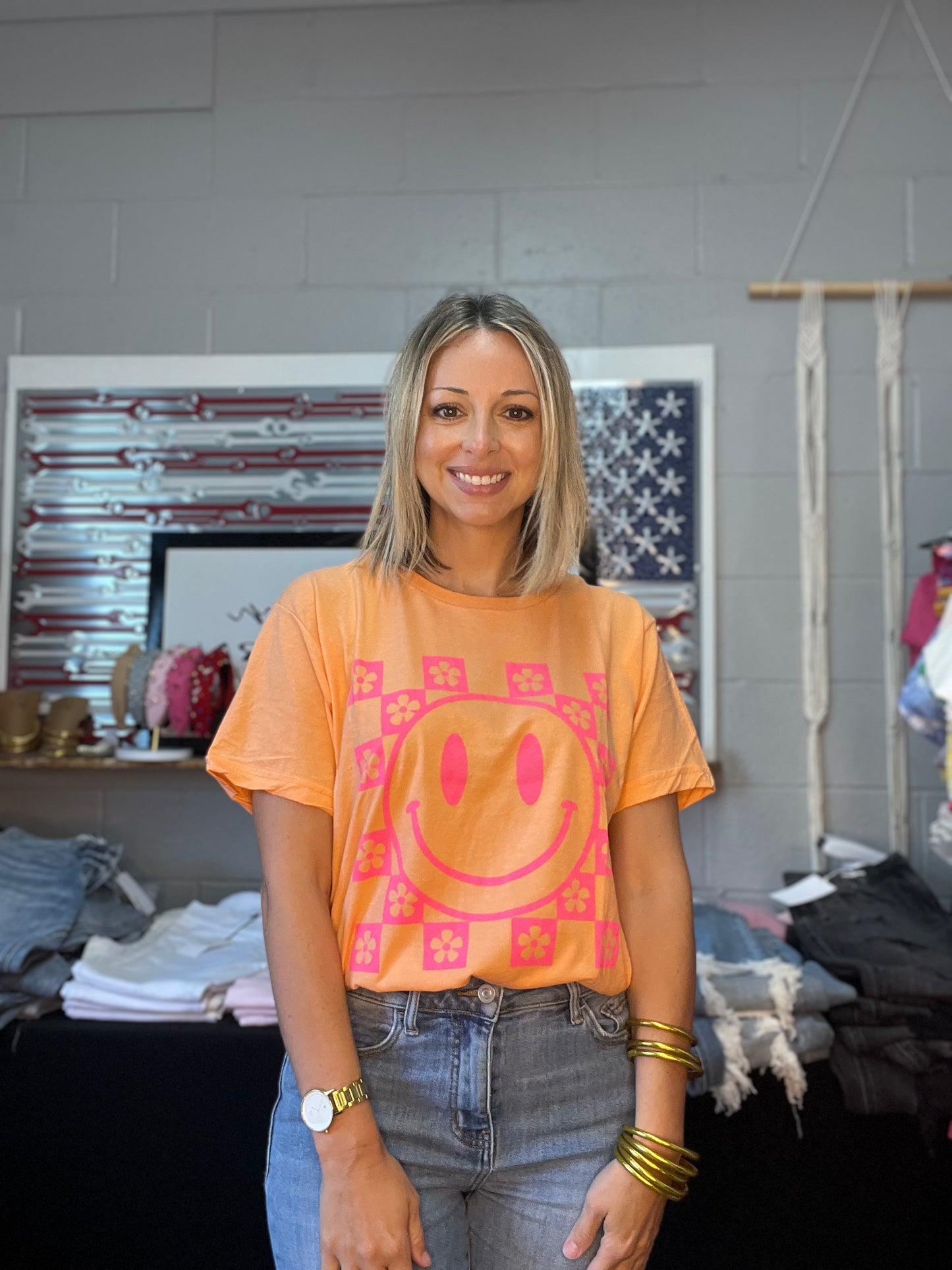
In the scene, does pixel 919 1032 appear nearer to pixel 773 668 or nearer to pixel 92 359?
pixel 773 668

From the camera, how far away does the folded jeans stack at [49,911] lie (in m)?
2.09

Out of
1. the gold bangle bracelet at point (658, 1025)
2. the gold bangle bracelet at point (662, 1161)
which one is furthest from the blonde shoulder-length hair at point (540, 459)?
the gold bangle bracelet at point (662, 1161)

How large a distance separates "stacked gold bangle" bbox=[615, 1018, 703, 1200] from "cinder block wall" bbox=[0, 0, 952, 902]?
1.53m

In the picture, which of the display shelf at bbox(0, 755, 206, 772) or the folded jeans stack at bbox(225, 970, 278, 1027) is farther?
the display shelf at bbox(0, 755, 206, 772)

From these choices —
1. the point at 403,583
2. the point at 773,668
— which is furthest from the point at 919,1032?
the point at 403,583

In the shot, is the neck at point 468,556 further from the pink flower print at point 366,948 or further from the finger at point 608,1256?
the finger at point 608,1256

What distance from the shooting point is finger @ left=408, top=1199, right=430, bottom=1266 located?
3.29ft

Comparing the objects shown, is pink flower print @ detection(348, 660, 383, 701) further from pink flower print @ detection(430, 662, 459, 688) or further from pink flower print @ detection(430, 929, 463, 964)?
pink flower print @ detection(430, 929, 463, 964)

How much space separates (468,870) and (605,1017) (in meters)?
0.21

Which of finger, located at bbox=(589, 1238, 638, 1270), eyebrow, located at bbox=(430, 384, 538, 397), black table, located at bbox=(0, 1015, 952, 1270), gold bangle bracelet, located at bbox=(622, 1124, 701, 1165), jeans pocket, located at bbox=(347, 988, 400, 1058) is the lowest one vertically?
black table, located at bbox=(0, 1015, 952, 1270)

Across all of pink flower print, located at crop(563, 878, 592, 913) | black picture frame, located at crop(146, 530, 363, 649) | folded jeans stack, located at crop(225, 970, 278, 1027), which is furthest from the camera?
black picture frame, located at crop(146, 530, 363, 649)

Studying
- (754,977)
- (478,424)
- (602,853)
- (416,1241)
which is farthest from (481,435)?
(754,977)

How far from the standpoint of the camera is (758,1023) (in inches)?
77.2

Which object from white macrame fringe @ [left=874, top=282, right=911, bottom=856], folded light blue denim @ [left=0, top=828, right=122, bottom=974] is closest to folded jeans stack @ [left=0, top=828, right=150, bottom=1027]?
folded light blue denim @ [left=0, top=828, right=122, bottom=974]
